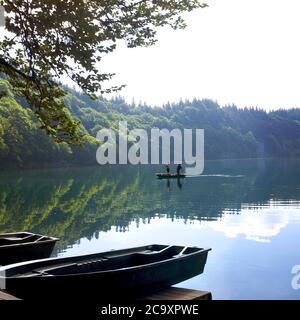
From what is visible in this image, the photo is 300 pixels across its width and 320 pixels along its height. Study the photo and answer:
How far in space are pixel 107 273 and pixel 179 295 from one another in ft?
7.90

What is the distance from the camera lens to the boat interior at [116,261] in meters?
14.5

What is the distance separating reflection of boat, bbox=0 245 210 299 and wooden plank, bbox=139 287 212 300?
41 centimetres

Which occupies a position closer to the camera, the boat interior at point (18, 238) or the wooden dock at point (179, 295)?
the wooden dock at point (179, 295)

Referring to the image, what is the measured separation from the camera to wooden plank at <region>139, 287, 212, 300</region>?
1413 cm

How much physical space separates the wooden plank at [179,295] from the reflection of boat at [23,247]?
6.28 meters

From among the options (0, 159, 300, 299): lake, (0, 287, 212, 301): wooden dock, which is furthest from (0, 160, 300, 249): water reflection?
(0, 287, 212, 301): wooden dock

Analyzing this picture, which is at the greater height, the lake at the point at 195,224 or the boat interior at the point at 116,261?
the boat interior at the point at 116,261

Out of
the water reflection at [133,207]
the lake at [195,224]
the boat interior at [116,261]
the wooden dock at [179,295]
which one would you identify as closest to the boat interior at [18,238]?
the lake at [195,224]

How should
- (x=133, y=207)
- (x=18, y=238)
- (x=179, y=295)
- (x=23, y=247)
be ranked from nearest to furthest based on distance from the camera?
(x=179, y=295) → (x=23, y=247) → (x=18, y=238) → (x=133, y=207)

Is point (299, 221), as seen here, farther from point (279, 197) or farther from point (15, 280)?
point (15, 280)

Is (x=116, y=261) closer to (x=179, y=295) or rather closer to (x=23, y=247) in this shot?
(x=179, y=295)

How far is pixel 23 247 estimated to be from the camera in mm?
18656

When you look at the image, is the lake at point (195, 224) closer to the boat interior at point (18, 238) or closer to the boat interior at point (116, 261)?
the boat interior at point (116, 261)

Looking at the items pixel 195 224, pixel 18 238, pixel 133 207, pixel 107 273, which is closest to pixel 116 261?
pixel 107 273
